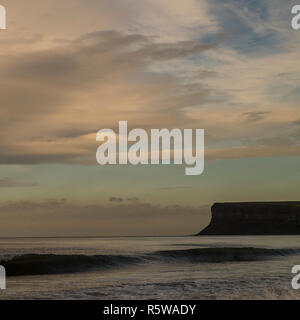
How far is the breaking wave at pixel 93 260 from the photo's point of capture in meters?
36.8

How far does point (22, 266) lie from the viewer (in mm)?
37062

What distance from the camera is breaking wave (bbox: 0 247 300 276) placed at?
121ft

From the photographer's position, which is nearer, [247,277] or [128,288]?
[128,288]

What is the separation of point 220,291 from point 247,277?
6663mm

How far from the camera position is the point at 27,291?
2247cm

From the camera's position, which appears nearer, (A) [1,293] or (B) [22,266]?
(A) [1,293]

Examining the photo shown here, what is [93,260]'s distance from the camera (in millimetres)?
42094
